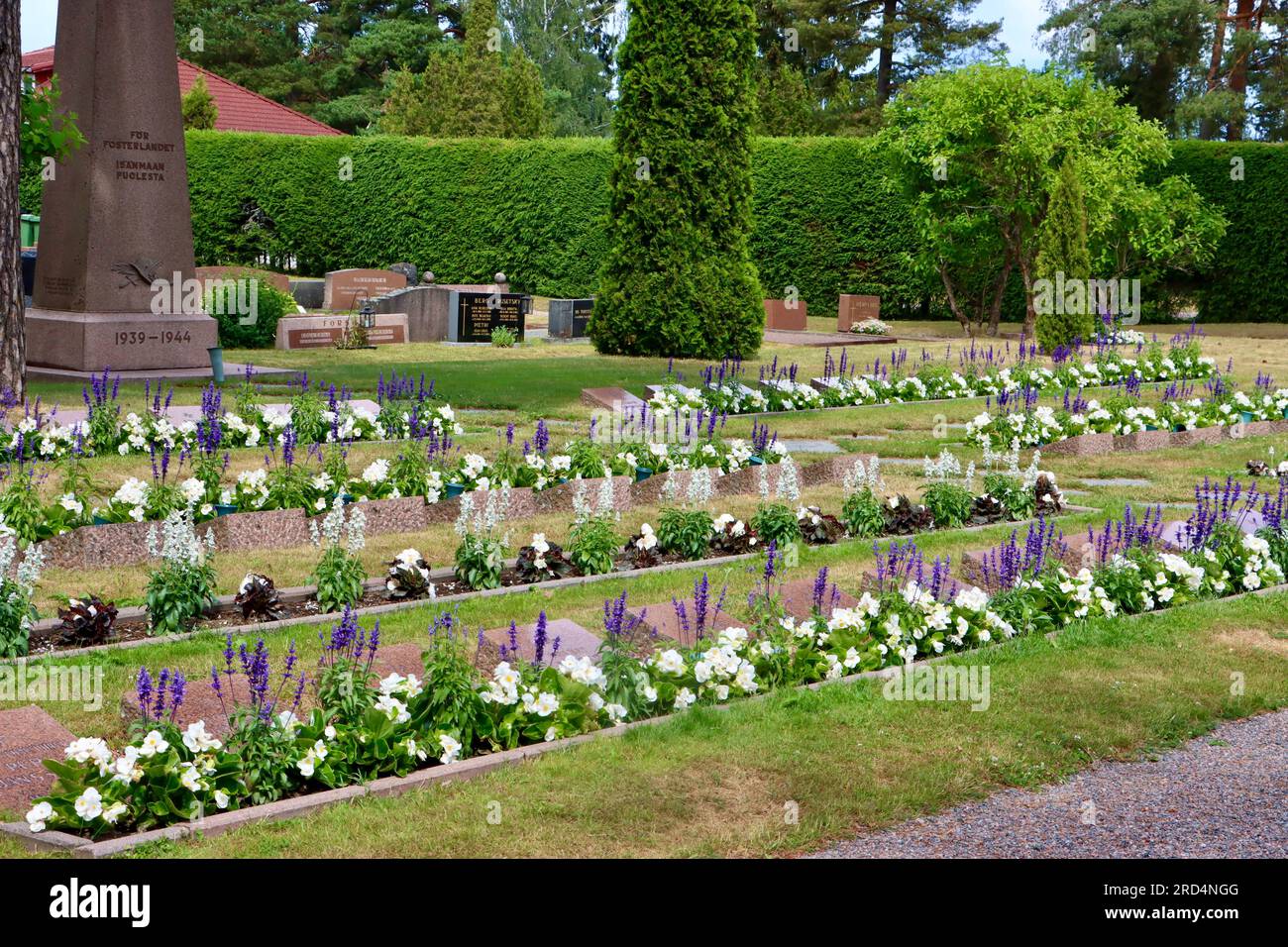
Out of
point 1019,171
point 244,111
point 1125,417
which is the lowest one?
point 1125,417

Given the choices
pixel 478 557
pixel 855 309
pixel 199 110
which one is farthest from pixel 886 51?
pixel 478 557

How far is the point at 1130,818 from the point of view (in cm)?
411

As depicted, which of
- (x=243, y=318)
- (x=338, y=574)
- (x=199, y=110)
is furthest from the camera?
(x=199, y=110)

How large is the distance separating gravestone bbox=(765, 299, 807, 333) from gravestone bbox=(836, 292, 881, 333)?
2.23ft

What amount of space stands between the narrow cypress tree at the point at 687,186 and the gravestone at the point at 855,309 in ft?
22.8

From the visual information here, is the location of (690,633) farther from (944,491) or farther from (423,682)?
(944,491)

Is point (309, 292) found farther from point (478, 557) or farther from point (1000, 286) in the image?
point (478, 557)

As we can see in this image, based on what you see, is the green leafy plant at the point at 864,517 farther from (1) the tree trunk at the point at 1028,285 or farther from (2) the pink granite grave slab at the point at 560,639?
(1) the tree trunk at the point at 1028,285

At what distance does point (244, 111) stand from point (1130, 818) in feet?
117

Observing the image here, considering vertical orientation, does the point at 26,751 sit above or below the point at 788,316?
below

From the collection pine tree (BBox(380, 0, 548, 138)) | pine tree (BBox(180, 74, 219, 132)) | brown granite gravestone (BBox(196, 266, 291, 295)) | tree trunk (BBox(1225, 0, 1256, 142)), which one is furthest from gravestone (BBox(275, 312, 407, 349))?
tree trunk (BBox(1225, 0, 1256, 142))
